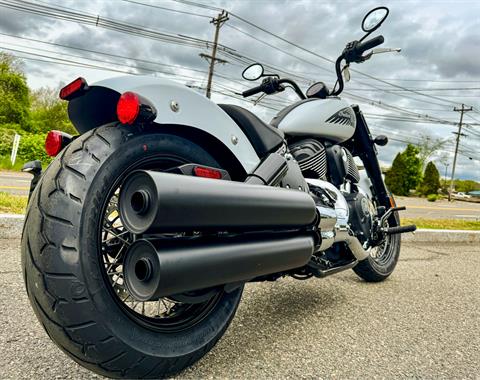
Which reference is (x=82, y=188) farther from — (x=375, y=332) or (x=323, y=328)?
(x=375, y=332)

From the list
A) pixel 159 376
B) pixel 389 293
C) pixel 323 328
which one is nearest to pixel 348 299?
pixel 389 293

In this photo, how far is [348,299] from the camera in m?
2.41

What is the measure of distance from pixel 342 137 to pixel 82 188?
178 centimetres

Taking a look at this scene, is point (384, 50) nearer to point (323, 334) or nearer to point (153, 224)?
point (323, 334)

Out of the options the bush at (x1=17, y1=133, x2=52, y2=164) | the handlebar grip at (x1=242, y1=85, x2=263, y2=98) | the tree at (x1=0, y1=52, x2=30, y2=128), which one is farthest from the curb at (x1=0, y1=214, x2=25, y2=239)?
the tree at (x1=0, y1=52, x2=30, y2=128)

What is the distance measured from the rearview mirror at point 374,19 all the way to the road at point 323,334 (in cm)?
174

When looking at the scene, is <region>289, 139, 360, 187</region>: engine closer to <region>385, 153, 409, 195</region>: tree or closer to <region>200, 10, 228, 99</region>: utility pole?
<region>200, 10, 228, 99</region>: utility pole

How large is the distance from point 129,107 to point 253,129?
0.67 m

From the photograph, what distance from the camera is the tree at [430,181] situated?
4172 centimetres

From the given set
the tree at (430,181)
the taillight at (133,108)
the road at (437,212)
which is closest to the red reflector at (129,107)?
the taillight at (133,108)

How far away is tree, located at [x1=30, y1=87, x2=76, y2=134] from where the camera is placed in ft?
105

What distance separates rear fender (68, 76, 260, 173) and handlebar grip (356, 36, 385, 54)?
1.35m

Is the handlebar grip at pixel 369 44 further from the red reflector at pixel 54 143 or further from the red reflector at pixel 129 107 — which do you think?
the red reflector at pixel 54 143

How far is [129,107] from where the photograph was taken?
1169mm
